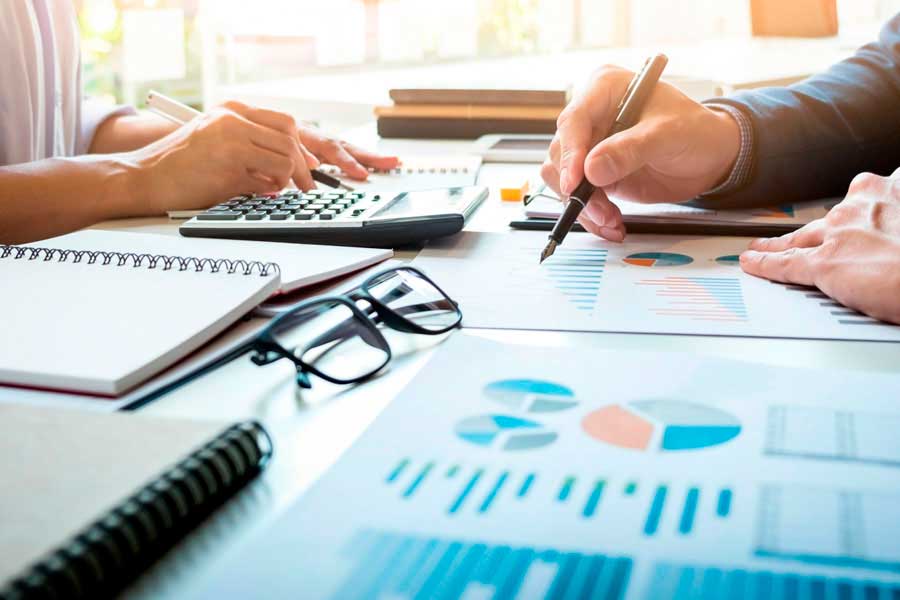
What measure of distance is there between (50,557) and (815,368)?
45cm

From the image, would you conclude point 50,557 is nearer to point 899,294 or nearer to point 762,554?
point 762,554

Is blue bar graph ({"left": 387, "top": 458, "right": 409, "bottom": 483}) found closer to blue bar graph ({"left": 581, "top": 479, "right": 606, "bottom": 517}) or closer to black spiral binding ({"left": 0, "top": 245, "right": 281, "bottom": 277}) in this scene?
blue bar graph ({"left": 581, "top": 479, "right": 606, "bottom": 517})

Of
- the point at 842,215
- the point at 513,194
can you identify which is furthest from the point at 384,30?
the point at 842,215

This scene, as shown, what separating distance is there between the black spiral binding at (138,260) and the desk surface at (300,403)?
12cm

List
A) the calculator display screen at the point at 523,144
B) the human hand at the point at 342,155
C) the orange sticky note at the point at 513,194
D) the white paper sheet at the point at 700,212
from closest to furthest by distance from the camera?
the white paper sheet at the point at 700,212 → the orange sticky note at the point at 513,194 → the human hand at the point at 342,155 → the calculator display screen at the point at 523,144

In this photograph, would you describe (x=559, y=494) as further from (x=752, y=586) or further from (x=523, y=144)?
(x=523, y=144)

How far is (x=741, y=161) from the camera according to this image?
40.1 inches

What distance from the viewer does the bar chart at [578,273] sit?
0.76 m

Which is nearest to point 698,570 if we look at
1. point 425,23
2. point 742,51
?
point 742,51

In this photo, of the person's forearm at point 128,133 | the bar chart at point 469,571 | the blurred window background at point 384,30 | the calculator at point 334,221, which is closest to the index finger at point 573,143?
the calculator at point 334,221

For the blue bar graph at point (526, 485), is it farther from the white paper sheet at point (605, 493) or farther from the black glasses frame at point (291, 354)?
the black glasses frame at point (291, 354)

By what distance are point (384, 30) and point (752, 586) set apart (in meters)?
2.89

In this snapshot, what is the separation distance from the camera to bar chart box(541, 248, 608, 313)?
0.76 meters

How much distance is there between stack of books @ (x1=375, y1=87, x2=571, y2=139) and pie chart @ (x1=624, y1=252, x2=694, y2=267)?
2.35ft
